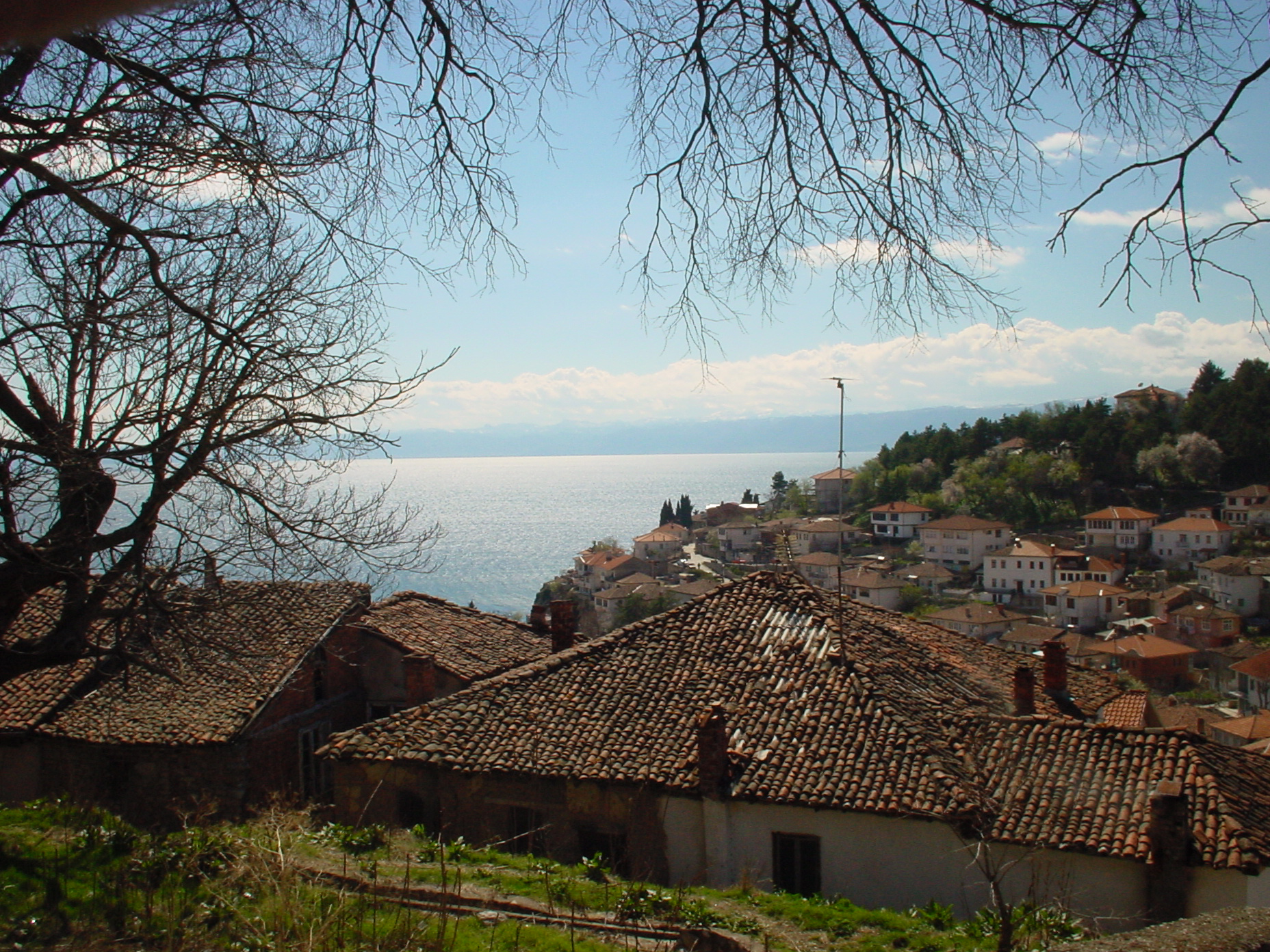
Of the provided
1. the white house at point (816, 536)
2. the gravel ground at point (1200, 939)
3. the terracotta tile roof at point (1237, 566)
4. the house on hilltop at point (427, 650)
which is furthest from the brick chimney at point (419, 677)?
the terracotta tile roof at point (1237, 566)

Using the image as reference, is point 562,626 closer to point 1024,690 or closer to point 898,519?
point 1024,690

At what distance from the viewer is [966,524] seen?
3529 inches

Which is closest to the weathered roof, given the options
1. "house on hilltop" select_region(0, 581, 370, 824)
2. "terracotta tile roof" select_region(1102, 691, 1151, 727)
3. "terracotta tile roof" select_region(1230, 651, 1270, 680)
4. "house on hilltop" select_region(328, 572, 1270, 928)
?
"house on hilltop" select_region(328, 572, 1270, 928)

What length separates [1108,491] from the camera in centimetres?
9644

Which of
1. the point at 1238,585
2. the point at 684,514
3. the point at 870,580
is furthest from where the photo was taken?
the point at 684,514

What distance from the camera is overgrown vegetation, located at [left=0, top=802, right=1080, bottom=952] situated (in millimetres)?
4711

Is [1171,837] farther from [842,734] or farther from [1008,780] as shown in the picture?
[842,734]

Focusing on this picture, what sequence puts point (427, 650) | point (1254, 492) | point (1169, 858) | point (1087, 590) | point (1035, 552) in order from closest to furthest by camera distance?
point (1169, 858) → point (427, 650) → point (1087, 590) → point (1035, 552) → point (1254, 492)

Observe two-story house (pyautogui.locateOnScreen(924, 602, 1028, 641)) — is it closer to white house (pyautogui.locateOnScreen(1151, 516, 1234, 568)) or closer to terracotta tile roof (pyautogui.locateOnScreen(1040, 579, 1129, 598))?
terracotta tile roof (pyautogui.locateOnScreen(1040, 579, 1129, 598))

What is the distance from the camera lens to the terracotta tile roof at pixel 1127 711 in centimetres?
1734

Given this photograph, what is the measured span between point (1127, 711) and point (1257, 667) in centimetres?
3700

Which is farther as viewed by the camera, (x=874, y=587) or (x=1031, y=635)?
(x=874, y=587)

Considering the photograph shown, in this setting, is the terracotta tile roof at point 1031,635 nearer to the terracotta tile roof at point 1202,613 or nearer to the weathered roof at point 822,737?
the terracotta tile roof at point 1202,613

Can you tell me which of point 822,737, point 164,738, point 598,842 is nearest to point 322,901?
point 598,842
